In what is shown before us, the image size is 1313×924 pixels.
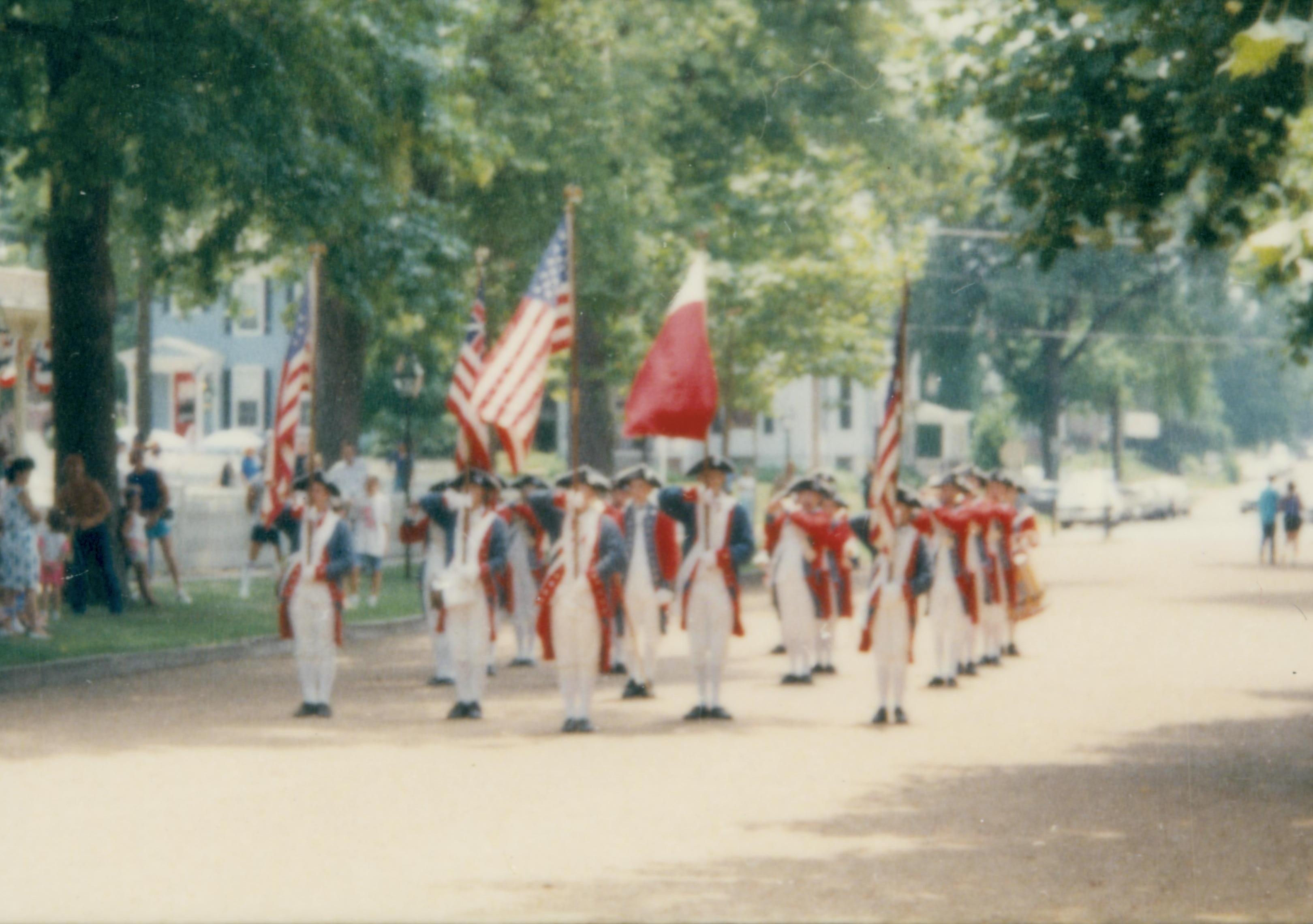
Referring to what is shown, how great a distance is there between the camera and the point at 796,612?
1780 centimetres

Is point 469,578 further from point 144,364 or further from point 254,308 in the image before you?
point 254,308

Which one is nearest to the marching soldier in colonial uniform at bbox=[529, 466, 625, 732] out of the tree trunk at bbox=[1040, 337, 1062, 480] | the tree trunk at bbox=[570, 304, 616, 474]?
the tree trunk at bbox=[570, 304, 616, 474]

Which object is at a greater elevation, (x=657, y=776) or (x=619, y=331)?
(x=619, y=331)

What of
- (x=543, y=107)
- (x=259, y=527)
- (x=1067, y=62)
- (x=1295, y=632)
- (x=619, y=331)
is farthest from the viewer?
(x=619, y=331)

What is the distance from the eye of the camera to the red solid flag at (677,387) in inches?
571

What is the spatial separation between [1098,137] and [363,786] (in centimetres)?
576

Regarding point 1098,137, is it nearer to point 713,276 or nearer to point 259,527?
point 259,527

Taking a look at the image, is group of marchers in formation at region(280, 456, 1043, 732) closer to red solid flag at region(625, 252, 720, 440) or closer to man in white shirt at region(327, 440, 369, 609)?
red solid flag at region(625, 252, 720, 440)

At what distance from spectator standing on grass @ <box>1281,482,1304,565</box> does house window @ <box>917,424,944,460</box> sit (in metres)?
28.0

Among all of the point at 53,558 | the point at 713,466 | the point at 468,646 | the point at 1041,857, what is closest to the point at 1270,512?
the point at 53,558

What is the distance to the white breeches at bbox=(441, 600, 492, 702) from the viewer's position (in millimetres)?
15148

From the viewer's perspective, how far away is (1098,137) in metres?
12.6

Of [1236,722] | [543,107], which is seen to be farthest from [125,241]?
[1236,722]

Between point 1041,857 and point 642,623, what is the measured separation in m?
7.68
